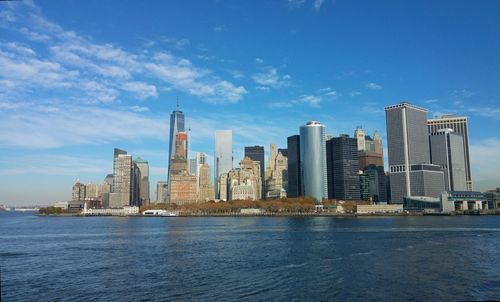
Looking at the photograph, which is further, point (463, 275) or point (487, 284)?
point (463, 275)

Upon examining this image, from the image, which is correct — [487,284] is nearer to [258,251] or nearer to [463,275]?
[463,275]

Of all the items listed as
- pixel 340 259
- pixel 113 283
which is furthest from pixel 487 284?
pixel 113 283

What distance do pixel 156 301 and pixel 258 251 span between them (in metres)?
32.4

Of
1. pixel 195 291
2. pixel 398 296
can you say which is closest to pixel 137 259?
pixel 195 291

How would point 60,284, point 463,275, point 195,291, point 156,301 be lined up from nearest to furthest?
point 156,301 → point 195,291 → point 60,284 → point 463,275

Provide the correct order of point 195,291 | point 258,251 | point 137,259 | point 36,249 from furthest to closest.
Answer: point 36,249, point 258,251, point 137,259, point 195,291

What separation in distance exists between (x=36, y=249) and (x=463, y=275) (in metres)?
62.4

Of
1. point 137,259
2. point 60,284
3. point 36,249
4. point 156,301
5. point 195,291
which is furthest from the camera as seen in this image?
point 36,249

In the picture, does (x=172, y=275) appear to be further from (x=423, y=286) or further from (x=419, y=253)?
(x=419, y=253)

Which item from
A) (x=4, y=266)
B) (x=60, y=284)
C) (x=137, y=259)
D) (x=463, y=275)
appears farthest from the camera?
(x=137, y=259)

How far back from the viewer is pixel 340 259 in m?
57.3

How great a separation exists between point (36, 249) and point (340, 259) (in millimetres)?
48583

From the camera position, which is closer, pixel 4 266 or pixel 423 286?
pixel 423 286

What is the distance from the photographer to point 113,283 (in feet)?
140
